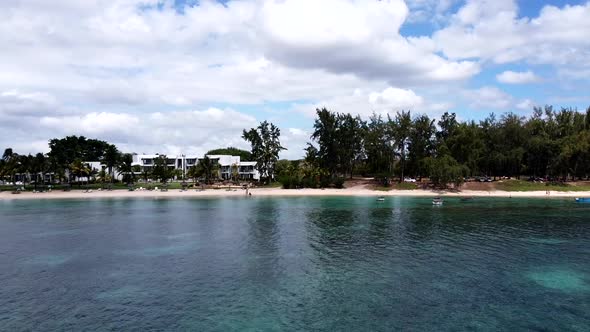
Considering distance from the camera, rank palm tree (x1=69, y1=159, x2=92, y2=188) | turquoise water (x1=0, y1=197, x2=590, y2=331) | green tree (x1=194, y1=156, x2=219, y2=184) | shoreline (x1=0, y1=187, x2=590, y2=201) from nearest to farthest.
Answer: turquoise water (x1=0, y1=197, x2=590, y2=331)
shoreline (x1=0, y1=187, x2=590, y2=201)
palm tree (x1=69, y1=159, x2=92, y2=188)
green tree (x1=194, y1=156, x2=219, y2=184)

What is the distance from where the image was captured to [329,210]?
3364 inches

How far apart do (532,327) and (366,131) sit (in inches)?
4909

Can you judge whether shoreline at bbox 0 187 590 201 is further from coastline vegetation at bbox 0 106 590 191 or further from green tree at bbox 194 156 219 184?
green tree at bbox 194 156 219 184

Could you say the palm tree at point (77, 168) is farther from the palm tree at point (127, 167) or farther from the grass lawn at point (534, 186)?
the grass lawn at point (534, 186)

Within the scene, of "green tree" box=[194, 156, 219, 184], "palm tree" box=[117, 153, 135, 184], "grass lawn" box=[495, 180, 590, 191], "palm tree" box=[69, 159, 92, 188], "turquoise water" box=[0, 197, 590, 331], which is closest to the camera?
"turquoise water" box=[0, 197, 590, 331]

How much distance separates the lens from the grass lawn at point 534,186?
123 meters

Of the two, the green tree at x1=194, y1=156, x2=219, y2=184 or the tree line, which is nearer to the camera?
the tree line

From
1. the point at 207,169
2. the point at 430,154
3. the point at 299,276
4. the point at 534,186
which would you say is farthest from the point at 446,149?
the point at 299,276

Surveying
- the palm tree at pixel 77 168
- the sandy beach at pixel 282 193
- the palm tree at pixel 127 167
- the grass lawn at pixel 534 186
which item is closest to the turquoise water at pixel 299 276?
the sandy beach at pixel 282 193

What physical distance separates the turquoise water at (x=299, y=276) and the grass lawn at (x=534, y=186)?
65.0 m

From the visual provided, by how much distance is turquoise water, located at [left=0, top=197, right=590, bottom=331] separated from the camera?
1009 inches

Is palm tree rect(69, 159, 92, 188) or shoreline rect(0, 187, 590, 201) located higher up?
palm tree rect(69, 159, 92, 188)

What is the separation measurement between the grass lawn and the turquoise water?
65.0 metres

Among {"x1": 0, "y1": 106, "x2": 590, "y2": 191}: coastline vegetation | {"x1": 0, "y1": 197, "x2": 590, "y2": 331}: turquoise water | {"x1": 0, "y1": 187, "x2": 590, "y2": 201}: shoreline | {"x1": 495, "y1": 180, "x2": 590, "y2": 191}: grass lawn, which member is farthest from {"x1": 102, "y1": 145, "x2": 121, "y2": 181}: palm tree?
{"x1": 495, "y1": 180, "x2": 590, "y2": 191}: grass lawn
